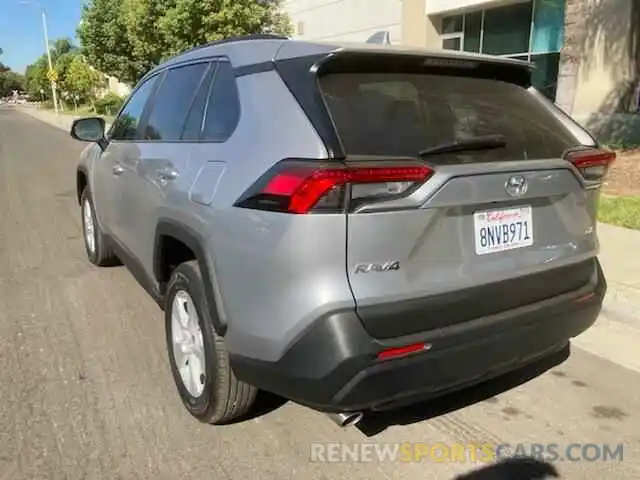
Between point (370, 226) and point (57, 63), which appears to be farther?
point (57, 63)

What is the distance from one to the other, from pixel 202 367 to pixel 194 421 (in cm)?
32

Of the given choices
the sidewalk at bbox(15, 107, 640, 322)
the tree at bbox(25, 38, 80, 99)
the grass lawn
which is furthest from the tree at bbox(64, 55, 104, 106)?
the sidewalk at bbox(15, 107, 640, 322)

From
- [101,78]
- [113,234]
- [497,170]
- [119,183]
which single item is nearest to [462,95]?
[497,170]

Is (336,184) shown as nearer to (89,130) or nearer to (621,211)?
(89,130)

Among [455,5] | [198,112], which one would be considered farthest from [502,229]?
[455,5]

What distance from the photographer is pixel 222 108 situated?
2760mm

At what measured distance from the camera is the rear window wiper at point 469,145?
228 centimetres

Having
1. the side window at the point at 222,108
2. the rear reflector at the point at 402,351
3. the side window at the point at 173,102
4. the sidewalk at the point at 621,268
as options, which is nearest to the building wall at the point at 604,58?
the sidewalk at the point at 621,268

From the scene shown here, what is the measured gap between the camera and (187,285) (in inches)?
109

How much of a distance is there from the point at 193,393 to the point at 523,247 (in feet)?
5.74

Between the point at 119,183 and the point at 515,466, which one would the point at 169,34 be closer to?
the point at 119,183

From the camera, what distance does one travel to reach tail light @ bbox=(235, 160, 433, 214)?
2082 millimetres

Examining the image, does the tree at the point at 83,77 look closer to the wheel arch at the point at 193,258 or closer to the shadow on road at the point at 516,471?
the wheel arch at the point at 193,258

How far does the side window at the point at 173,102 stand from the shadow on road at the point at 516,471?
227 centimetres
